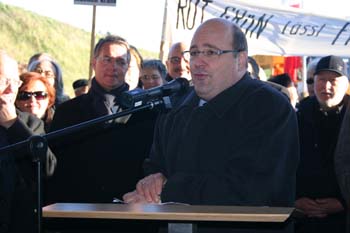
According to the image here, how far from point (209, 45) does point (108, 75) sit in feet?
5.21

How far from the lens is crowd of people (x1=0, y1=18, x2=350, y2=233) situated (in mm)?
3451

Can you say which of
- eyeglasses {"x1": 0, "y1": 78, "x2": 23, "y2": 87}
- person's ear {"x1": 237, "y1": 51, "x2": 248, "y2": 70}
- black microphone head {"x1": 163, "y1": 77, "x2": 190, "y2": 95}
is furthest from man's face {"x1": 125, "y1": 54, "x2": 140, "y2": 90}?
black microphone head {"x1": 163, "y1": 77, "x2": 190, "y2": 95}

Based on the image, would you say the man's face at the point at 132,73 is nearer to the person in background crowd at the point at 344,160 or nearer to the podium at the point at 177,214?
the person in background crowd at the point at 344,160

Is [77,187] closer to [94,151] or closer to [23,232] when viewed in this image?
[94,151]

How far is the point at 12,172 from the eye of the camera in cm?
404

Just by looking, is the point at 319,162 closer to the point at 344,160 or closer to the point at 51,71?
the point at 344,160

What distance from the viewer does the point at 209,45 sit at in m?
3.80

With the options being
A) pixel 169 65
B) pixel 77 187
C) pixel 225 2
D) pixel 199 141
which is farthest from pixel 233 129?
pixel 225 2

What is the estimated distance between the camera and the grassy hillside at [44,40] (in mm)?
26672

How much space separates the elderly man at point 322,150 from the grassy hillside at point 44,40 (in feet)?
63.1

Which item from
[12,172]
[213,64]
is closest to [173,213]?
[213,64]

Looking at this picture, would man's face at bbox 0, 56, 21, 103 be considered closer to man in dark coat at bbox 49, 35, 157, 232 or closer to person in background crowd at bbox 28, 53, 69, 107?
man in dark coat at bbox 49, 35, 157, 232

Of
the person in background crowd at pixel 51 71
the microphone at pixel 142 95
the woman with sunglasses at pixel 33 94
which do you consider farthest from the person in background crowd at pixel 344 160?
the person in background crowd at pixel 51 71

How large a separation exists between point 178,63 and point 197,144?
256 centimetres
